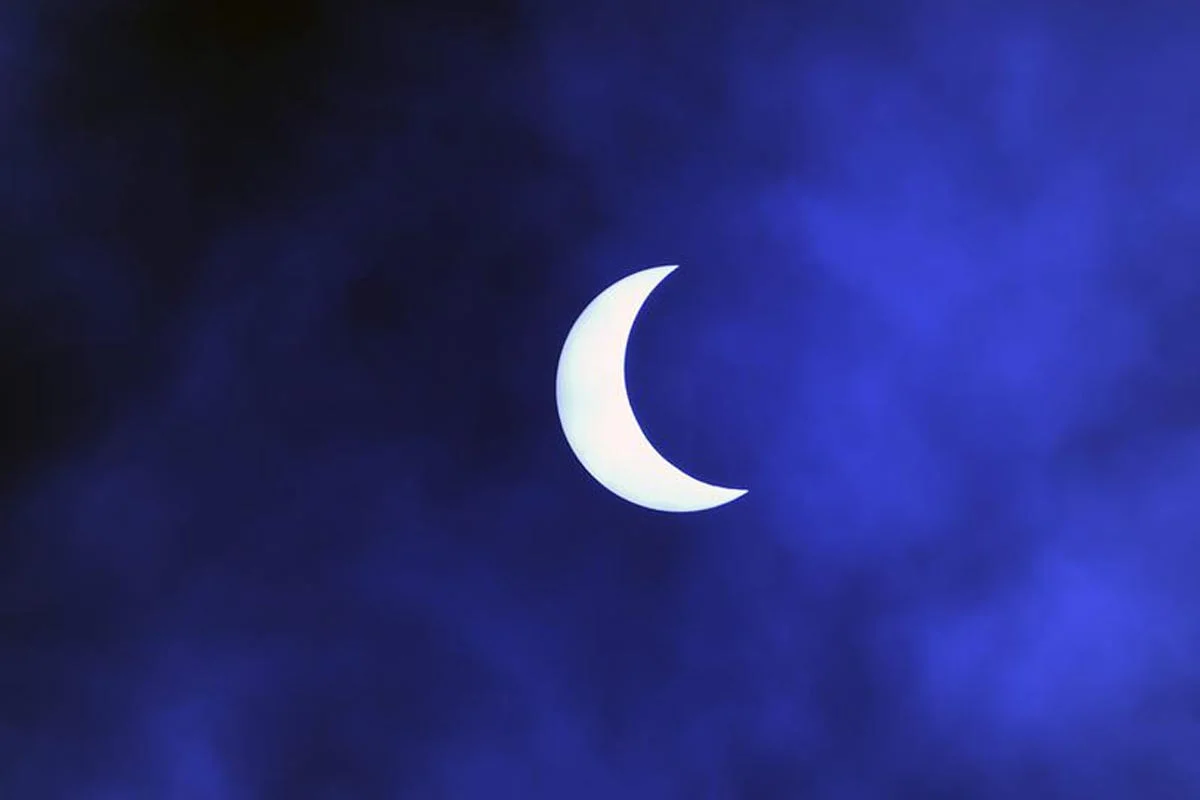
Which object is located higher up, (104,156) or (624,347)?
(104,156)

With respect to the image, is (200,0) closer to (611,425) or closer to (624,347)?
(624,347)

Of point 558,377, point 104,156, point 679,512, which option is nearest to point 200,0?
point 104,156

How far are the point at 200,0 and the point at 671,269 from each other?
19.3 feet

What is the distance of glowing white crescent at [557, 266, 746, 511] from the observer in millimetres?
6520

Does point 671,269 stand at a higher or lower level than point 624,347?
higher

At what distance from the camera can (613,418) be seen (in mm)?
6730

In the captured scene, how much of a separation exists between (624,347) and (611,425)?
87 cm

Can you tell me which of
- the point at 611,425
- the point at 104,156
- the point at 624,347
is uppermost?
the point at 104,156


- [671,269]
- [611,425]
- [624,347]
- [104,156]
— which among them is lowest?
[611,425]

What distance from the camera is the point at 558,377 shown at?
6676 millimetres

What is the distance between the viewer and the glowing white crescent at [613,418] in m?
6.52

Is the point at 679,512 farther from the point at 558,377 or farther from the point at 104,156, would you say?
the point at 104,156

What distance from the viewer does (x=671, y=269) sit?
6.70m

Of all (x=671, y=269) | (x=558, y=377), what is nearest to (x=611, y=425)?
(x=558, y=377)
